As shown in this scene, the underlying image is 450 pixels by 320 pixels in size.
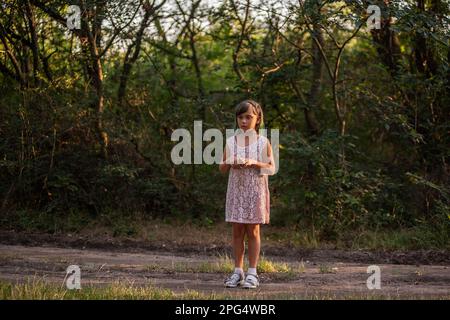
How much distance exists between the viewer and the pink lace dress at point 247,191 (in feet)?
22.4

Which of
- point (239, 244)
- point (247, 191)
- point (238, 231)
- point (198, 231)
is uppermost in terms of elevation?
point (247, 191)

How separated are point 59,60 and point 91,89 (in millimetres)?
986

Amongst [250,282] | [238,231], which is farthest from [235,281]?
[238,231]

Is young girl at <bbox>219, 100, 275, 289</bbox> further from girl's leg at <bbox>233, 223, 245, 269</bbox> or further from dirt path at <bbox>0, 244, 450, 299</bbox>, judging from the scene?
dirt path at <bbox>0, 244, 450, 299</bbox>

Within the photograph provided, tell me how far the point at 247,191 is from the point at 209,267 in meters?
1.70

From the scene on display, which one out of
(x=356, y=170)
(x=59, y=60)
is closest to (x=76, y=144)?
(x=59, y=60)

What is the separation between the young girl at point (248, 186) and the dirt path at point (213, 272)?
294 millimetres

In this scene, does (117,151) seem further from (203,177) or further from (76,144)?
(203,177)

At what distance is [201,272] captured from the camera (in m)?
8.11

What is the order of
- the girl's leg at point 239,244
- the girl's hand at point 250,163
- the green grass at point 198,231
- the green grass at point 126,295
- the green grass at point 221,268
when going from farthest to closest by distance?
the green grass at point 198,231 → the green grass at point 221,268 → the girl's leg at point 239,244 → the girl's hand at point 250,163 → the green grass at point 126,295

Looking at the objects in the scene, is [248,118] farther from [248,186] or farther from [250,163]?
[248,186]

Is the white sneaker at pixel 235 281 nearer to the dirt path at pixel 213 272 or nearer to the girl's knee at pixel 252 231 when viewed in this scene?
the dirt path at pixel 213 272

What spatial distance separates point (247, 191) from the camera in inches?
271

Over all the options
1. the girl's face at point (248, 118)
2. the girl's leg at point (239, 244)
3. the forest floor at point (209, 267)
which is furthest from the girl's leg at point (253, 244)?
the girl's face at point (248, 118)
